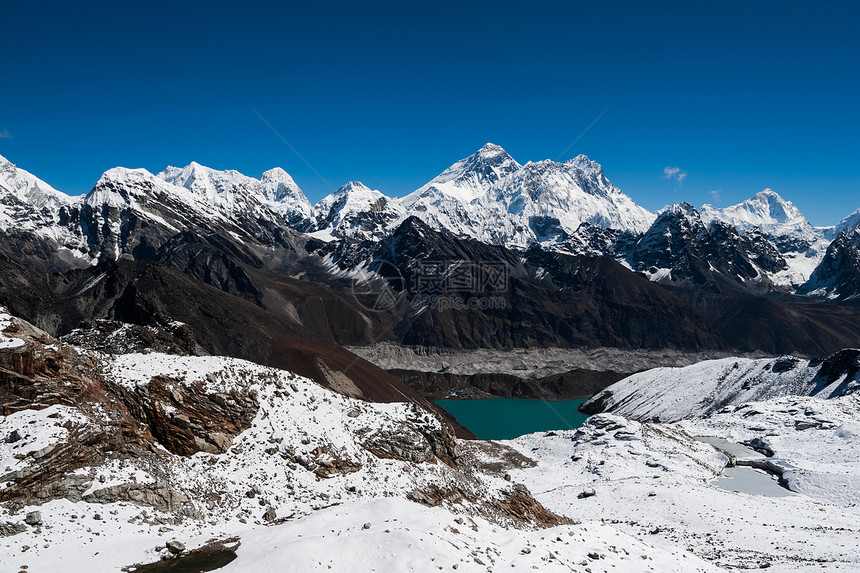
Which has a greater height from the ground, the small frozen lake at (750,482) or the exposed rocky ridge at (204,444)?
the exposed rocky ridge at (204,444)

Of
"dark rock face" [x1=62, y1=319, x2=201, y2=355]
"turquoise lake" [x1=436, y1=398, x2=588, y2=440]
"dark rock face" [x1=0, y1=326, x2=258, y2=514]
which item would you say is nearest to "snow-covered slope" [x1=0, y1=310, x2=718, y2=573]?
"dark rock face" [x1=0, y1=326, x2=258, y2=514]

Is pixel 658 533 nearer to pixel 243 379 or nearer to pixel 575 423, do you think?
pixel 243 379

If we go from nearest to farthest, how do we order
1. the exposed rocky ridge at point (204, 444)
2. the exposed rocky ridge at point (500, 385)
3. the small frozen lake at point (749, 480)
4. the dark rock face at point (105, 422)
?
the dark rock face at point (105, 422) → the exposed rocky ridge at point (204, 444) → the small frozen lake at point (749, 480) → the exposed rocky ridge at point (500, 385)

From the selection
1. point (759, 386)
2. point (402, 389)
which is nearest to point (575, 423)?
point (759, 386)

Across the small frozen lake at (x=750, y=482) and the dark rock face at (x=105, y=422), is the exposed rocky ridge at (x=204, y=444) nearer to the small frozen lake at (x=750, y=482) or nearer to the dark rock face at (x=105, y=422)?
the dark rock face at (x=105, y=422)

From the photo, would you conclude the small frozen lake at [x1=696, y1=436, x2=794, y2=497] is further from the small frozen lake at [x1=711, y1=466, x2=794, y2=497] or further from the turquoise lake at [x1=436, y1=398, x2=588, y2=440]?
the turquoise lake at [x1=436, y1=398, x2=588, y2=440]

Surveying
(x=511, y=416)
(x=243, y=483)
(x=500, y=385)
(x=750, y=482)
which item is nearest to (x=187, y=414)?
(x=243, y=483)

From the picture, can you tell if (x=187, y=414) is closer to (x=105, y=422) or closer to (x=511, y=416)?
(x=105, y=422)

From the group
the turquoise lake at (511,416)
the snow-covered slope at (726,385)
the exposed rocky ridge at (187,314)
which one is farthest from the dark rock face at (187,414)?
the snow-covered slope at (726,385)
